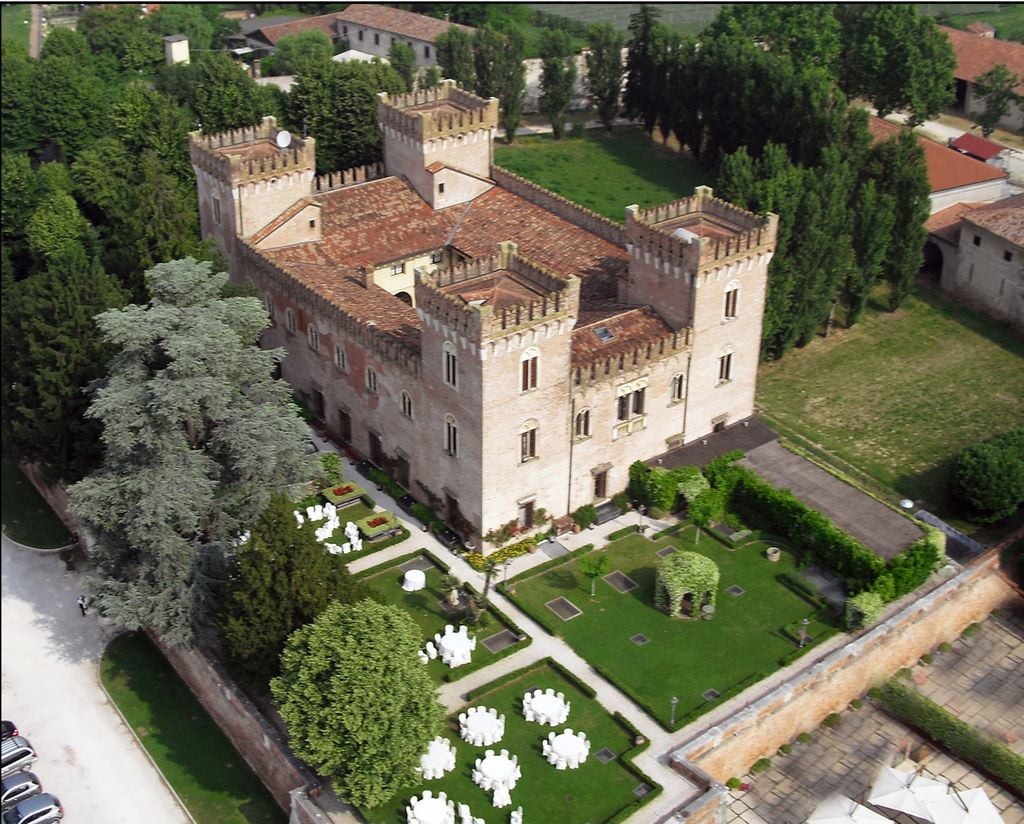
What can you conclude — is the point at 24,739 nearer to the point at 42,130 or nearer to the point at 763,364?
the point at 763,364

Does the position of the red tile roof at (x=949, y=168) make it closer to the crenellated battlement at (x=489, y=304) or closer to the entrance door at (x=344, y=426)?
the crenellated battlement at (x=489, y=304)

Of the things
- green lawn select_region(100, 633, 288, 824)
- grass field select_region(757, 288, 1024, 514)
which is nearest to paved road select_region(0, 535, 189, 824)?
green lawn select_region(100, 633, 288, 824)

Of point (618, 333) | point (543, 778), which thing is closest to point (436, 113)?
point (618, 333)

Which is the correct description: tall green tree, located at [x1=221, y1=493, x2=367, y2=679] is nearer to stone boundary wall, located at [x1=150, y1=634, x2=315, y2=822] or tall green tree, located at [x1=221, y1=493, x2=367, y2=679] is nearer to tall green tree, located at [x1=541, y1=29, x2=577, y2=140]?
stone boundary wall, located at [x1=150, y1=634, x2=315, y2=822]

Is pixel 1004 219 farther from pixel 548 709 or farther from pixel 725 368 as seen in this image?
pixel 548 709

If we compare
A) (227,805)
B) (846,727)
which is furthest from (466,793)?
(846,727)
